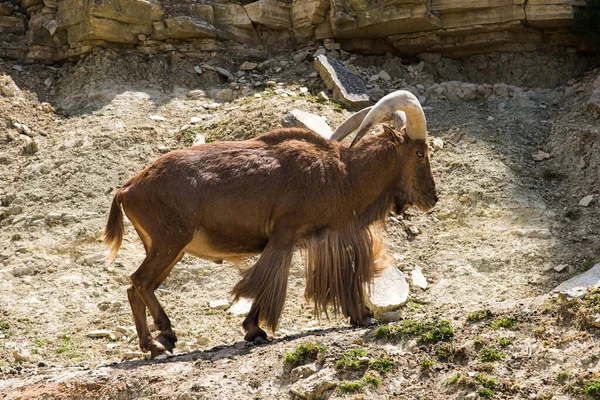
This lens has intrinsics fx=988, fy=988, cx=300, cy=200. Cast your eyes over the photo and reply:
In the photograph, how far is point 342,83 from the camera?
1644 cm

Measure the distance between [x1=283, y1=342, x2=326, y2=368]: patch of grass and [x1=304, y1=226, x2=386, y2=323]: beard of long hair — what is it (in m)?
1.73

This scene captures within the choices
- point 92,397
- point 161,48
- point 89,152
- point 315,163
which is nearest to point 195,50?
point 161,48

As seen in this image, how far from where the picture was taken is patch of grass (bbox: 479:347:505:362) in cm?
822

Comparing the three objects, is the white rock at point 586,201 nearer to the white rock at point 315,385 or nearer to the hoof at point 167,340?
the hoof at point 167,340

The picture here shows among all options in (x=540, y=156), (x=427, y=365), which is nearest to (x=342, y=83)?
(x=540, y=156)

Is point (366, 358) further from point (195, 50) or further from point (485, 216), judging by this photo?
point (195, 50)

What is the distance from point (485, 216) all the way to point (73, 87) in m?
8.02

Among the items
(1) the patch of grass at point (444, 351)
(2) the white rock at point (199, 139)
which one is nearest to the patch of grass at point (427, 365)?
(1) the patch of grass at point (444, 351)

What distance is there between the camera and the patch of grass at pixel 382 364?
838 centimetres

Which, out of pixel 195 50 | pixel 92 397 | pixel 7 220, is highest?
pixel 195 50

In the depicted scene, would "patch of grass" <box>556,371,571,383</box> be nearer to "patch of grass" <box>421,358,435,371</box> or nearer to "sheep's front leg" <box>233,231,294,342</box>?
"patch of grass" <box>421,358,435,371</box>

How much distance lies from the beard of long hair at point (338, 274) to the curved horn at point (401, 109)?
4.23 feet

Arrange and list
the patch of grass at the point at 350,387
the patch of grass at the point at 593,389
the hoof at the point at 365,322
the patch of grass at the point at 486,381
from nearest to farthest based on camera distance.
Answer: the patch of grass at the point at 593,389, the patch of grass at the point at 486,381, the patch of grass at the point at 350,387, the hoof at the point at 365,322

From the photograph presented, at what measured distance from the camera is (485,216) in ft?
44.9
